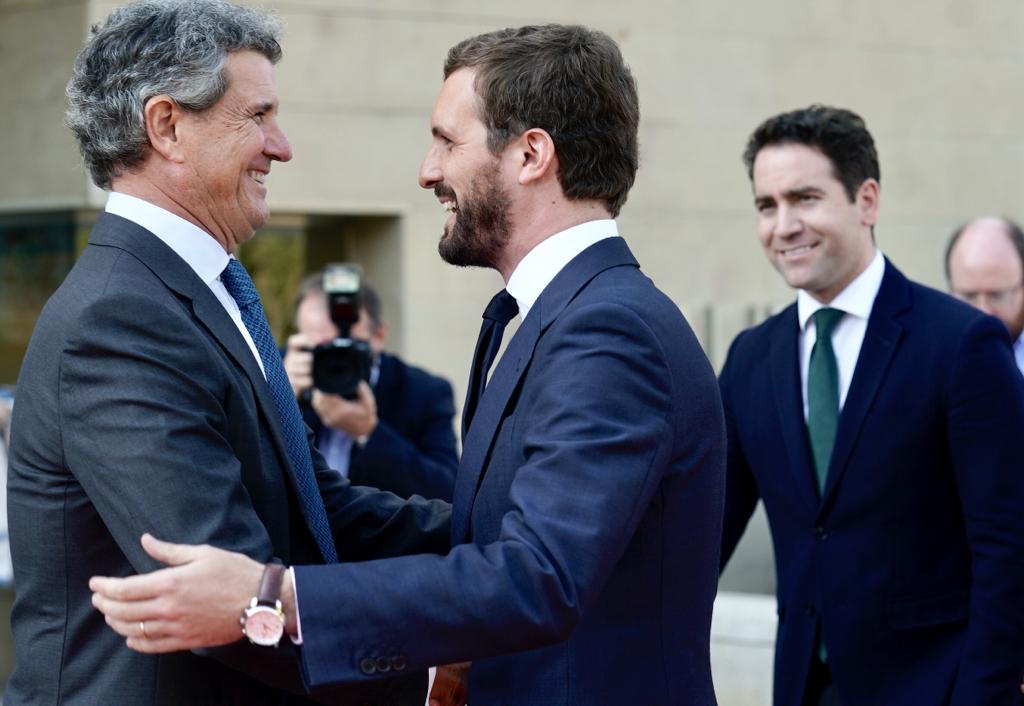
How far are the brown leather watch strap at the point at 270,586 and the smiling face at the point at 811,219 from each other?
1974 millimetres

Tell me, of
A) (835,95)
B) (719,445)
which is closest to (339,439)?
(719,445)

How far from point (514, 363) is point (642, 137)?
19.1 ft

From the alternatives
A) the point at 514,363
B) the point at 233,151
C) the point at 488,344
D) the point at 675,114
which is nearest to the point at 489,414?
the point at 514,363

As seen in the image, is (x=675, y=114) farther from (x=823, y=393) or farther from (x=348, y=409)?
(x=823, y=393)

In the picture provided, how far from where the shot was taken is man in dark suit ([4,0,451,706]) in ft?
7.41

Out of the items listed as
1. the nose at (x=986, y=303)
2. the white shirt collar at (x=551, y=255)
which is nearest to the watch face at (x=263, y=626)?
the white shirt collar at (x=551, y=255)

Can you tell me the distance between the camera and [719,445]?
247cm

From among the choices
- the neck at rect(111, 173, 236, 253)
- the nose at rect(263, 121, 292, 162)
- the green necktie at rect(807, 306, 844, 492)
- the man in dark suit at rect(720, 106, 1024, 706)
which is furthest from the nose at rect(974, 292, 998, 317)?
the neck at rect(111, 173, 236, 253)

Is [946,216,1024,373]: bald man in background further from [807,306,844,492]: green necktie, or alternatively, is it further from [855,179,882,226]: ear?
[807,306,844,492]: green necktie

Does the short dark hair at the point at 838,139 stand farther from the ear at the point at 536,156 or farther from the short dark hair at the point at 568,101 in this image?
the ear at the point at 536,156

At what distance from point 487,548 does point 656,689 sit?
0.40 meters

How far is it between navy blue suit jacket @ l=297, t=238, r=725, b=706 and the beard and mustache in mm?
161

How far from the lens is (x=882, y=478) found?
3.45 m

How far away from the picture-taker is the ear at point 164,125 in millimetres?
2547
